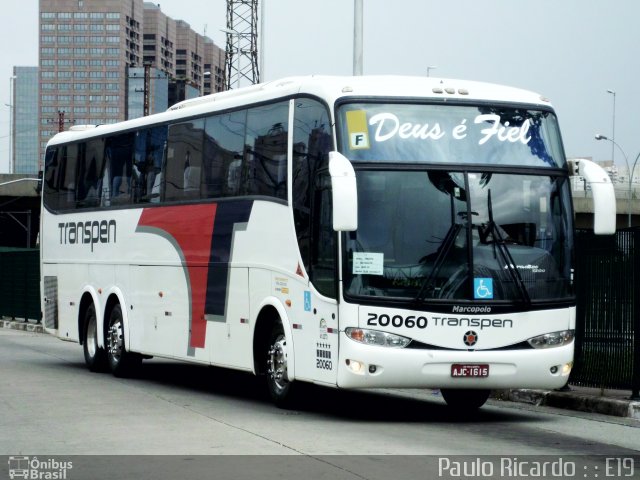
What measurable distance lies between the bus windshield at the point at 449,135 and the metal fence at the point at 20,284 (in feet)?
82.7

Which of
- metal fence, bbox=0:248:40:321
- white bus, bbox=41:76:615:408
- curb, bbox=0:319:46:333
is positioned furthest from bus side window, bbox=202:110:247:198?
metal fence, bbox=0:248:40:321

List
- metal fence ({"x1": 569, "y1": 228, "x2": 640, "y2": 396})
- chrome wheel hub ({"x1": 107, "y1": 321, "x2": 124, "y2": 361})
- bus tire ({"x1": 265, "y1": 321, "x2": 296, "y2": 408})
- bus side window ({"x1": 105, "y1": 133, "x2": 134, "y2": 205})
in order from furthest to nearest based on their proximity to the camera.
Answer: chrome wheel hub ({"x1": 107, "y1": 321, "x2": 124, "y2": 361}) → bus side window ({"x1": 105, "y1": 133, "x2": 134, "y2": 205}) → metal fence ({"x1": 569, "y1": 228, "x2": 640, "y2": 396}) → bus tire ({"x1": 265, "y1": 321, "x2": 296, "y2": 408})

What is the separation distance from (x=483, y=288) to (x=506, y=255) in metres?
0.43

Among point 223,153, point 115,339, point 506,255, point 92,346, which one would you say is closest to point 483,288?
point 506,255

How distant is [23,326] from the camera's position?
37.8 meters

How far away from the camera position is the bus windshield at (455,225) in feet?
42.4

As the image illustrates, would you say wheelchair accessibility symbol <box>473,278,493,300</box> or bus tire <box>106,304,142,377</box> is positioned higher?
wheelchair accessibility symbol <box>473,278,493,300</box>

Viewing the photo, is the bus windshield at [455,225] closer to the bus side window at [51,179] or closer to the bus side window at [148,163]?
the bus side window at [148,163]

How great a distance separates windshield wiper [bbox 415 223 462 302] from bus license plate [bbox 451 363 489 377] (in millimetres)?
772

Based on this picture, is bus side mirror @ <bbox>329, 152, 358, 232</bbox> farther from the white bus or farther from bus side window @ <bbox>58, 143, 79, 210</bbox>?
bus side window @ <bbox>58, 143, 79, 210</bbox>

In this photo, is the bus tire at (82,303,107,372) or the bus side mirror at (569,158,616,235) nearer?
the bus side mirror at (569,158,616,235)

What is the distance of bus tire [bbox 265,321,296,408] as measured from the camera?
1428 centimetres

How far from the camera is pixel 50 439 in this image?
11.4 m

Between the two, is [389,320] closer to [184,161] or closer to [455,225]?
[455,225]
